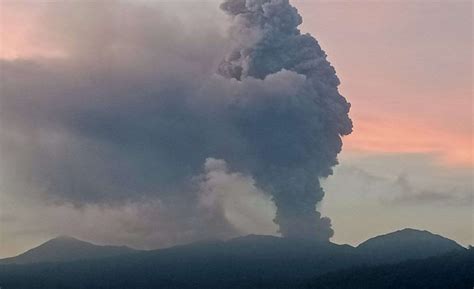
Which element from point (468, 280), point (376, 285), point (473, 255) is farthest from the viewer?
point (473, 255)

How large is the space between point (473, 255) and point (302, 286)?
3979 cm

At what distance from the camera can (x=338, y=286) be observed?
185500 mm

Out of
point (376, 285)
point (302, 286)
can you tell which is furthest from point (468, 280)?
point (302, 286)

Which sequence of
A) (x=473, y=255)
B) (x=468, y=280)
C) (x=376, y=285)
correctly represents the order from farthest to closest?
(x=473, y=255)
(x=376, y=285)
(x=468, y=280)

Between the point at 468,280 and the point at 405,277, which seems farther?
the point at 405,277

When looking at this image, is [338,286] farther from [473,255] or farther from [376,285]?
[473,255]

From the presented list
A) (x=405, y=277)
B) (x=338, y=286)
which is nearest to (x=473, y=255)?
(x=405, y=277)

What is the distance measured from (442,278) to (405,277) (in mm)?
9654

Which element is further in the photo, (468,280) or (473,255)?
(473,255)

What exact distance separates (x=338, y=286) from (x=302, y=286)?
15.1m

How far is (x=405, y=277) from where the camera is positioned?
614 ft

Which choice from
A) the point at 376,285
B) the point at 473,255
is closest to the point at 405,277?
the point at 376,285

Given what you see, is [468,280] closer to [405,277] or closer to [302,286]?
[405,277]

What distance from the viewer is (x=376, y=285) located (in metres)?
184
